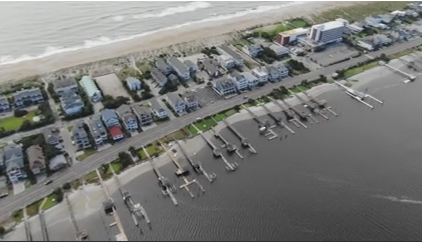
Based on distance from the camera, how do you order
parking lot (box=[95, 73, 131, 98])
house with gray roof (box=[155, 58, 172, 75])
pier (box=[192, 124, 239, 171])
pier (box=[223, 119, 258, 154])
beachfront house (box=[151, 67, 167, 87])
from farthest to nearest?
house with gray roof (box=[155, 58, 172, 75]) < beachfront house (box=[151, 67, 167, 87]) < parking lot (box=[95, 73, 131, 98]) < pier (box=[223, 119, 258, 154]) < pier (box=[192, 124, 239, 171])

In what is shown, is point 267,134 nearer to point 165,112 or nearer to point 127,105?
point 165,112

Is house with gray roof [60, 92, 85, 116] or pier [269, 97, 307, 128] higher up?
house with gray roof [60, 92, 85, 116]

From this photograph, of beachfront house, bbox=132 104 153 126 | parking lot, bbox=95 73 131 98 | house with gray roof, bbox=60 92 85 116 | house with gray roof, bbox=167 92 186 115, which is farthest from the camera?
parking lot, bbox=95 73 131 98

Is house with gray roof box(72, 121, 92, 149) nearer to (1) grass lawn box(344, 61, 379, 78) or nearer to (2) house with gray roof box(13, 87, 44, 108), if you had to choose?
(2) house with gray roof box(13, 87, 44, 108)

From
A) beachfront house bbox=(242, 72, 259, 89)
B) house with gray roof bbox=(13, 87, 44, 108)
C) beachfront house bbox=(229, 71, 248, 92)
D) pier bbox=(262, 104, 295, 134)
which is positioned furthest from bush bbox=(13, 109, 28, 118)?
pier bbox=(262, 104, 295, 134)

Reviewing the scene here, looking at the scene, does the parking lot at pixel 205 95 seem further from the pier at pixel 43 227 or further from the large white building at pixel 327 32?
the large white building at pixel 327 32

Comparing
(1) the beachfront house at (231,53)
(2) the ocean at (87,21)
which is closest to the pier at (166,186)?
(1) the beachfront house at (231,53)

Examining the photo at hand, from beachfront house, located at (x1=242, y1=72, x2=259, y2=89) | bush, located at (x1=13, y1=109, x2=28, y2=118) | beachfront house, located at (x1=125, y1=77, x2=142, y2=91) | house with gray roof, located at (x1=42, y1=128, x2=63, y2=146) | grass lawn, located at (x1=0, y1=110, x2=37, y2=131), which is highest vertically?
bush, located at (x1=13, y1=109, x2=28, y2=118)

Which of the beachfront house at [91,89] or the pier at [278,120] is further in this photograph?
the beachfront house at [91,89]
